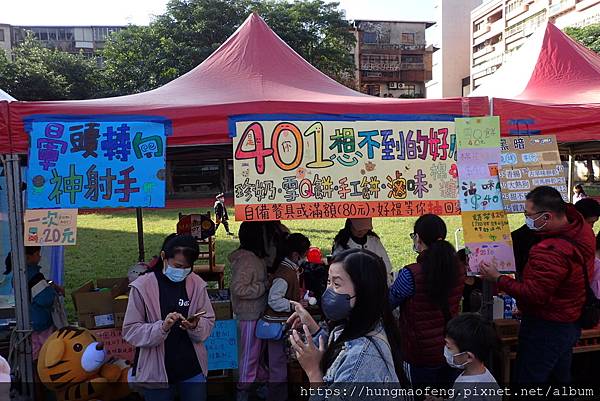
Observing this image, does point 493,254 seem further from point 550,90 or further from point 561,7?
point 561,7

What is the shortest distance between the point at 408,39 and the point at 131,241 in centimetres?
4344

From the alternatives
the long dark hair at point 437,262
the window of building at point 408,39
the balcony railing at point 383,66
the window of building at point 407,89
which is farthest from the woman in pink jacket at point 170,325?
the window of building at point 408,39

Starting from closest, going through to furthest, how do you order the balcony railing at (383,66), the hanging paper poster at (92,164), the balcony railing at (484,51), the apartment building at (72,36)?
1. the hanging paper poster at (92,164)
2. the balcony railing at (484,51)
3. the balcony railing at (383,66)
4. the apartment building at (72,36)

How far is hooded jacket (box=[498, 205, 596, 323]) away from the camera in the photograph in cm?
255

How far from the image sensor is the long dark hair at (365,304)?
1.57 meters

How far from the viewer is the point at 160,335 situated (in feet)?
8.13

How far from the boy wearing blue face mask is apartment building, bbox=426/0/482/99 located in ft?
170

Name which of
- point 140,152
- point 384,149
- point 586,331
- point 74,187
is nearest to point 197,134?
point 140,152

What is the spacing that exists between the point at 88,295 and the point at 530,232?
3.46 meters

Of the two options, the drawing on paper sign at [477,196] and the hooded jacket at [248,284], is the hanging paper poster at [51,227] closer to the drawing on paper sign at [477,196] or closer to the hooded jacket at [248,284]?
the hooded jacket at [248,284]

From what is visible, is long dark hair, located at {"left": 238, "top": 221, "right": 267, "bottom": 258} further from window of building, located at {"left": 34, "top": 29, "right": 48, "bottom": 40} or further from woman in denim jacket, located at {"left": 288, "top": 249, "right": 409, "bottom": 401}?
window of building, located at {"left": 34, "top": 29, "right": 48, "bottom": 40}

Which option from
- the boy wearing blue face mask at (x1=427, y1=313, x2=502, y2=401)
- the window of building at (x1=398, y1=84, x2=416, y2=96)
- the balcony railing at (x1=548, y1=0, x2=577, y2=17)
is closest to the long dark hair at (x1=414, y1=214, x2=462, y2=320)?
the boy wearing blue face mask at (x1=427, y1=313, x2=502, y2=401)

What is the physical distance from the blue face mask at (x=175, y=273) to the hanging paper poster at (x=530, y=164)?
2129 millimetres

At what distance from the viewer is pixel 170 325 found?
96.8 inches
